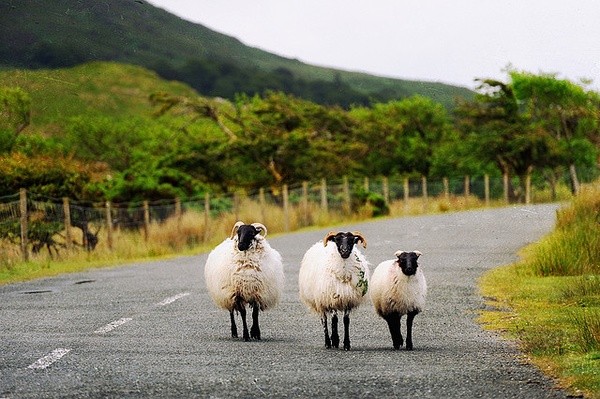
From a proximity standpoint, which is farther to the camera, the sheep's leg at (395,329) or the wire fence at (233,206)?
the wire fence at (233,206)

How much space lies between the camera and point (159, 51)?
465ft

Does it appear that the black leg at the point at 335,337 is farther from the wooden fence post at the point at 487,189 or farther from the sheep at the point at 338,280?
the wooden fence post at the point at 487,189

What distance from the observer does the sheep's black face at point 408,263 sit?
41.6 feet

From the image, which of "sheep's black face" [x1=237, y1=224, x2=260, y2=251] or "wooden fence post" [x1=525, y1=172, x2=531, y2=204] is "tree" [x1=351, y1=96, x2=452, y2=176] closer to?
"wooden fence post" [x1=525, y1=172, x2=531, y2=204]

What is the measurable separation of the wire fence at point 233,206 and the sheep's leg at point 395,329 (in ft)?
54.7

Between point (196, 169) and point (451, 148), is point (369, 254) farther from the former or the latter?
point (451, 148)

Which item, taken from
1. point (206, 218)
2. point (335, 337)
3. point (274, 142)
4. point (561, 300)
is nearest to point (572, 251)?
point (561, 300)

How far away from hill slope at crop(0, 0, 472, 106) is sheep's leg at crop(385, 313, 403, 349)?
214 feet

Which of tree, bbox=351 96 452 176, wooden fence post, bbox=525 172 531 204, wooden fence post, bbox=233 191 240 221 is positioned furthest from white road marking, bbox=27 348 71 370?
tree, bbox=351 96 452 176

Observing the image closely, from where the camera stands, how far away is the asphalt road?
9.30 metres

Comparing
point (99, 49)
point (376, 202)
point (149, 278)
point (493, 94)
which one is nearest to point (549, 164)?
point (493, 94)

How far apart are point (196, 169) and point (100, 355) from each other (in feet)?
138

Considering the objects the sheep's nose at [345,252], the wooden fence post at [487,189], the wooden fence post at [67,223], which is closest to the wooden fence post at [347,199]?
the wooden fence post at [487,189]

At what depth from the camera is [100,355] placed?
11391 millimetres
